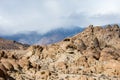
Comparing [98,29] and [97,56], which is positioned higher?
[98,29]

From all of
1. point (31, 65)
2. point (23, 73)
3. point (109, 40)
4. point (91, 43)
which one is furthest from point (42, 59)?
point (109, 40)

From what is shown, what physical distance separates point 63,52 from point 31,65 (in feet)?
57.8

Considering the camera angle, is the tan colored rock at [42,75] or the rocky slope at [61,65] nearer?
the tan colored rock at [42,75]

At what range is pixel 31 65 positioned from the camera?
115188mm

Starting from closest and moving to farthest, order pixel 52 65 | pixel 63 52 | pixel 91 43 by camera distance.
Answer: pixel 52 65, pixel 63 52, pixel 91 43

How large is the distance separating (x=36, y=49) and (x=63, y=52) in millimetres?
10240

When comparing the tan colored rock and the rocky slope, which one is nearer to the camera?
the tan colored rock

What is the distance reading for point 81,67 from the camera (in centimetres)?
11794

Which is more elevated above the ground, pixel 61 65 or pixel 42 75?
pixel 61 65

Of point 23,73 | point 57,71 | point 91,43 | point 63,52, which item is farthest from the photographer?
point 91,43

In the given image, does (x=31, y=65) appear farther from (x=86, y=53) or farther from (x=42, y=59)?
(x=86, y=53)

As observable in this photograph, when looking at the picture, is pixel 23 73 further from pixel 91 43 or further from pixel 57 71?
pixel 91 43

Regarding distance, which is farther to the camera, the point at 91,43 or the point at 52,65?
the point at 91,43

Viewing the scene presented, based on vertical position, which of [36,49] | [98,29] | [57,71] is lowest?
[57,71]
